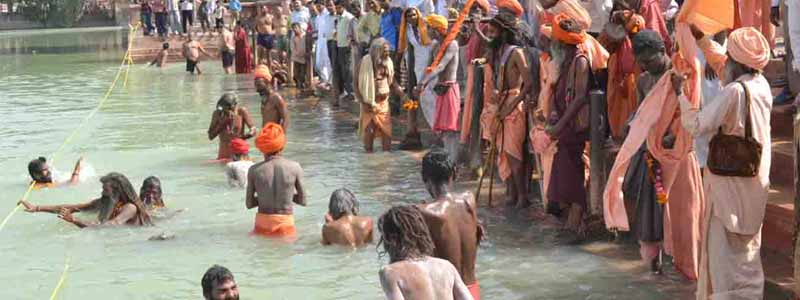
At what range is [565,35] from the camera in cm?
810

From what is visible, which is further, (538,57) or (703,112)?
(538,57)

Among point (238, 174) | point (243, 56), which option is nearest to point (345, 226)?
point (238, 174)

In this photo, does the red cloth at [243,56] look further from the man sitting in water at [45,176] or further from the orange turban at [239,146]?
the orange turban at [239,146]

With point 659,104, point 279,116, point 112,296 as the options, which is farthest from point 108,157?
point 659,104

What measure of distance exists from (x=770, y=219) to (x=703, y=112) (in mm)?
1559

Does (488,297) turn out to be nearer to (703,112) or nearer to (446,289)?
(703,112)

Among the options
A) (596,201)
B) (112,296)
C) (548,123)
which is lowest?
(112,296)

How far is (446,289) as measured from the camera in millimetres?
4473

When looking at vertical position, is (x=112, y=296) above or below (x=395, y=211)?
below

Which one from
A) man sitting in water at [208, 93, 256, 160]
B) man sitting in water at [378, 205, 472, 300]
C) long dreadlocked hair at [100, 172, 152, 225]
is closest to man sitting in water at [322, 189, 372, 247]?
long dreadlocked hair at [100, 172, 152, 225]

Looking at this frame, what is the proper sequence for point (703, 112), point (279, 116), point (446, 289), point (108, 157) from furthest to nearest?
point (108, 157)
point (279, 116)
point (703, 112)
point (446, 289)

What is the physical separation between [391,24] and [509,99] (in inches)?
228

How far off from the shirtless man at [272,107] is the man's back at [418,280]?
24.6ft

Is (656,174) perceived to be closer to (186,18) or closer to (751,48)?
(751,48)
